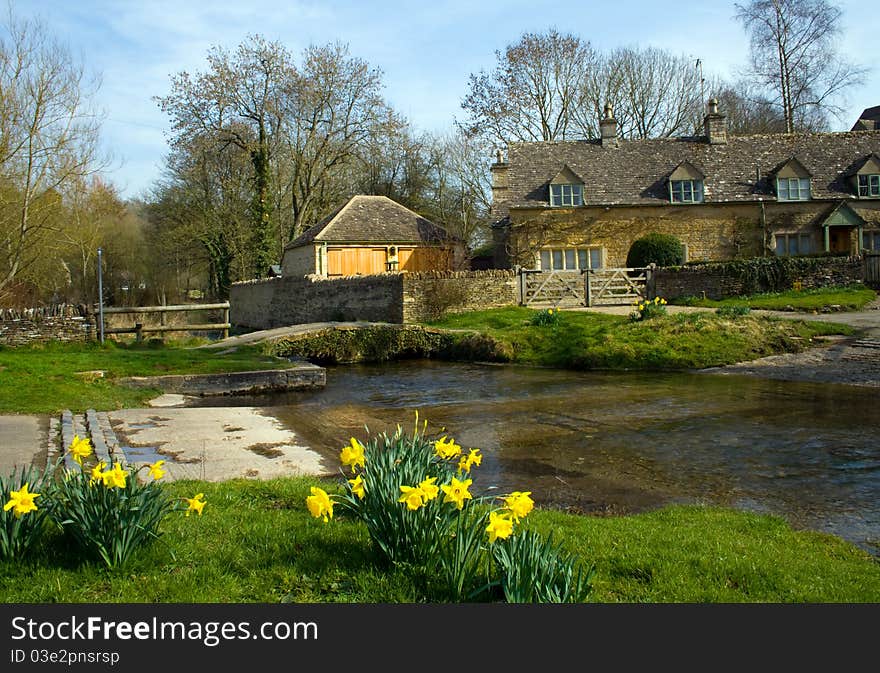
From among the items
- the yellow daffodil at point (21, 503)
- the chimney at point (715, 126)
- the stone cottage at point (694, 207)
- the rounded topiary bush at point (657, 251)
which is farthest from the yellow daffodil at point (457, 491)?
the chimney at point (715, 126)

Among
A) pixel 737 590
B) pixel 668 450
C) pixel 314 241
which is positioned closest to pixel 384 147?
pixel 314 241

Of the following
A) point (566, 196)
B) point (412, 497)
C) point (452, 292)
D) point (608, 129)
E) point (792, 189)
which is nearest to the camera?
point (412, 497)

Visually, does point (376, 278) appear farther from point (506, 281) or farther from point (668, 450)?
point (668, 450)

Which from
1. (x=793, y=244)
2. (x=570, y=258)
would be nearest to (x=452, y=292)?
(x=570, y=258)

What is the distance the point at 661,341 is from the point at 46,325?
16.6 metres

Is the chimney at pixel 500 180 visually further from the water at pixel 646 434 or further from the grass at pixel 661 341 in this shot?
the water at pixel 646 434

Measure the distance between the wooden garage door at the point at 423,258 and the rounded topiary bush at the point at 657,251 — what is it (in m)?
9.79

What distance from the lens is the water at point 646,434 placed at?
7.64m

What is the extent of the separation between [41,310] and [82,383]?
793 cm

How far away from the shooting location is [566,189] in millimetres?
38375

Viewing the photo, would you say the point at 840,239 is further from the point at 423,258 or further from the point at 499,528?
the point at 499,528

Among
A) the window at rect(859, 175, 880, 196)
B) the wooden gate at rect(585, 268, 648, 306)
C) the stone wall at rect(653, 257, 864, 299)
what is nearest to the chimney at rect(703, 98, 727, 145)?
the window at rect(859, 175, 880, 196)

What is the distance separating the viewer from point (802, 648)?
11.7ft

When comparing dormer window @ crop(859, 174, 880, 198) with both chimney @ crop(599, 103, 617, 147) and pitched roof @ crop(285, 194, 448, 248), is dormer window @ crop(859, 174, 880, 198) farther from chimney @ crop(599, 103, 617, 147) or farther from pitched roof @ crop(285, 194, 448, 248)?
pitched roof @ crop(285, 194, 448, 248)
